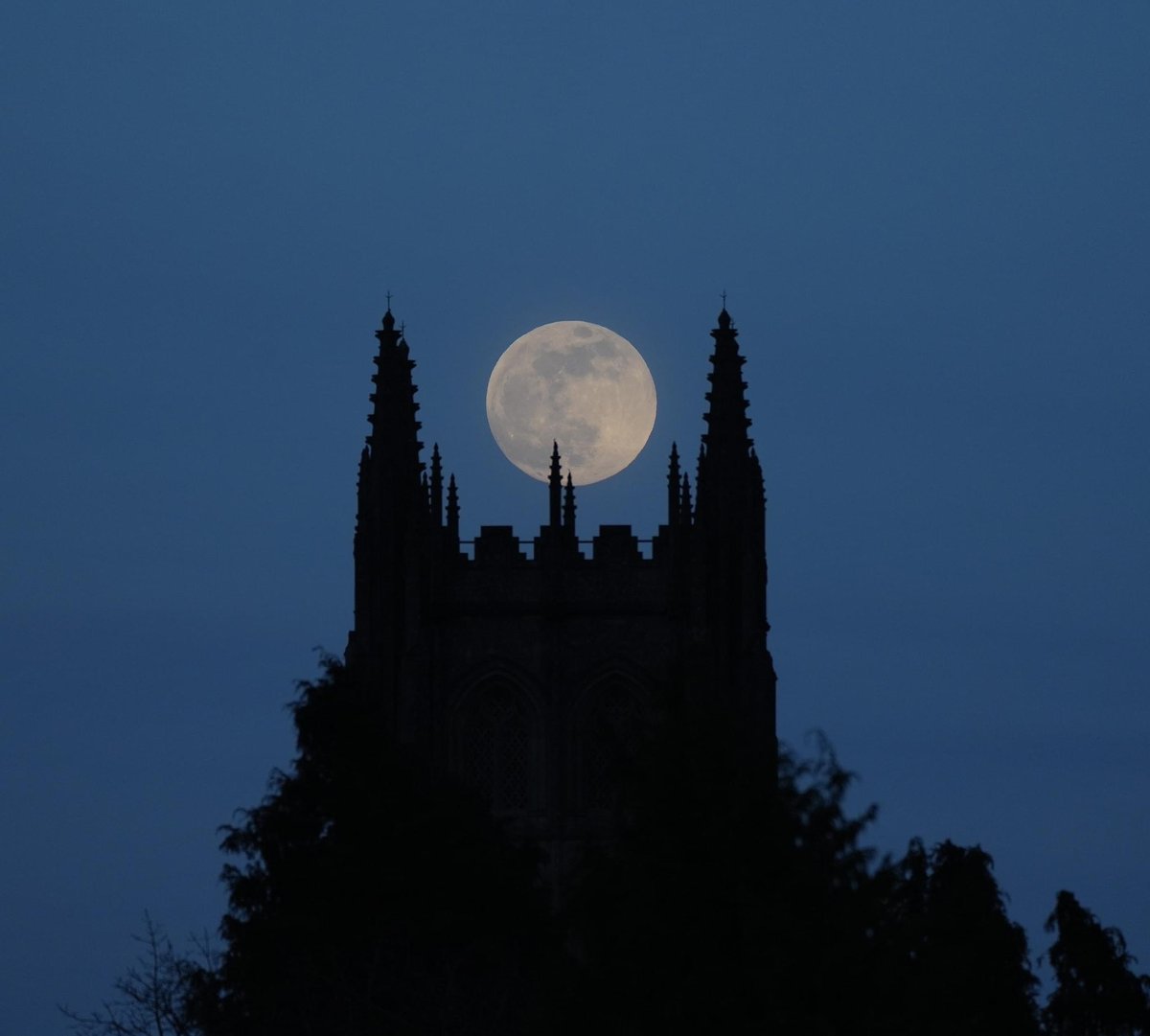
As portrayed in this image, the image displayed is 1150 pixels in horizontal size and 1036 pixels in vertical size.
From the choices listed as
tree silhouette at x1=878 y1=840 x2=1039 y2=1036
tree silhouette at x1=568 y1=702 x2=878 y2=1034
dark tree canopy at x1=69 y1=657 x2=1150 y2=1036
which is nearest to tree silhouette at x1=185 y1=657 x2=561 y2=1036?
dark tree canopy at x1=69 y1=657 x2=1150 y2=1036

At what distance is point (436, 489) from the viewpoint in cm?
7169

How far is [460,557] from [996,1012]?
28.9 meters

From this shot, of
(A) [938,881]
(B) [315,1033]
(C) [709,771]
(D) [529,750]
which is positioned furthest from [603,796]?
(C) [709,771]

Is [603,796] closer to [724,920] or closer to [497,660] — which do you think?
[497,660]

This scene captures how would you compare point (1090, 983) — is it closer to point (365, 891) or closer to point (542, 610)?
point (365, 891)

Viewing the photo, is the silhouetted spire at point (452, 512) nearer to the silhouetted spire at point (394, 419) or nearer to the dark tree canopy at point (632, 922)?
the silhouetted spire at point (394, 419)

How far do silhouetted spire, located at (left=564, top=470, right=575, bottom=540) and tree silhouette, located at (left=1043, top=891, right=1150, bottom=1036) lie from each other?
21.5m

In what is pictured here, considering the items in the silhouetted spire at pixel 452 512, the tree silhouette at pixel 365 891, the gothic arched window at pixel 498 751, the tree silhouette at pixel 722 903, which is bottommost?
the tree silhouette at pixel 722 903

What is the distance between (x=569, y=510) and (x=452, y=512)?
216 centimetres

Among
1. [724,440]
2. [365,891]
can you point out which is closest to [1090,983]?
[365,891]

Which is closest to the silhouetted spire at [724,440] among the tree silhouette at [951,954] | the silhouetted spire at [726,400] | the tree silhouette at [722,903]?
the silhouetted spire at [726,400]

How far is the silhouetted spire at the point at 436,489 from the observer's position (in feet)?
234

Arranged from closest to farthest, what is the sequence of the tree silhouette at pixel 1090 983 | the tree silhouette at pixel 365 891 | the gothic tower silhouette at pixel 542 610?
the tree silhouette at pixel 365 891 → the tree silhouette at pixel 1090 983 → the gothic tower silhouette at pixel 542 610

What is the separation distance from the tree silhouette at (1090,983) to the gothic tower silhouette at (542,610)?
59.6ft
